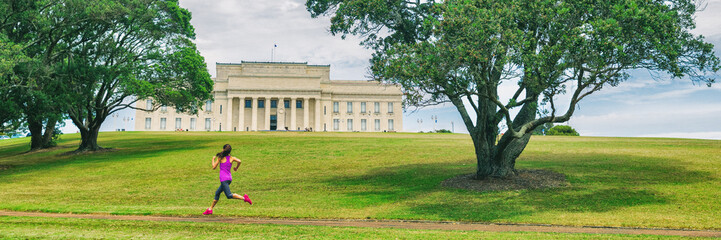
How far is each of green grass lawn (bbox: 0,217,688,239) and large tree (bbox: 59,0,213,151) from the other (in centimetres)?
2004

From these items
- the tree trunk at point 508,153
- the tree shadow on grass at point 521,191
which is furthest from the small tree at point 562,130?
the tree trunk at point 508,153

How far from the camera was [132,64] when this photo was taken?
32562 mm

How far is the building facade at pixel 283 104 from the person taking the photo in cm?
8200

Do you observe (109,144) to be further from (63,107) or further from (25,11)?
(25,11)

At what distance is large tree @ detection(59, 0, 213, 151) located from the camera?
94.1 feet

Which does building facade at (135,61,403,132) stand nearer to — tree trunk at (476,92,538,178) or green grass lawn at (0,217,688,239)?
tree trunk at (476,92,538,178)

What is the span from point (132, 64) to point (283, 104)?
5094 cm

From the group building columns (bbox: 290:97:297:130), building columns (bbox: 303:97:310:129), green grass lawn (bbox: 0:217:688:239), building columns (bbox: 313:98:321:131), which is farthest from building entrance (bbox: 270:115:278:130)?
green grass lawn (bbox: 0:217:688:239)

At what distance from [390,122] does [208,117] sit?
34.4 m

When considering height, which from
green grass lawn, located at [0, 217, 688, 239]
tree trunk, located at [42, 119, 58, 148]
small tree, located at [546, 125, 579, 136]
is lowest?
green grass lawn, located at [0, 217, 688, 239]

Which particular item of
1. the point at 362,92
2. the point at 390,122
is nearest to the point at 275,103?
the point at 362,92

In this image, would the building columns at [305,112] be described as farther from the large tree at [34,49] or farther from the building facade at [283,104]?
the large tree at [34,49]

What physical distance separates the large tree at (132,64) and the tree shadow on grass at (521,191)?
19.0m

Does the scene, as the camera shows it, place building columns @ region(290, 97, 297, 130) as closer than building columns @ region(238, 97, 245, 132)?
No
